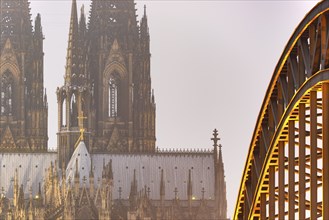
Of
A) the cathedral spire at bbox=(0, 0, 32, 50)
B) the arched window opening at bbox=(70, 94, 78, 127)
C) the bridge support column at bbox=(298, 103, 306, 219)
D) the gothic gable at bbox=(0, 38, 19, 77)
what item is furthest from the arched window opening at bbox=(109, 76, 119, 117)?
the bridge support column at bbox=(298, 103, 306, 219)

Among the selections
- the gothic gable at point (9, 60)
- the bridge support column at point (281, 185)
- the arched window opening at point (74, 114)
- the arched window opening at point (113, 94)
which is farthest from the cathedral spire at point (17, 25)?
the bridge support column at point (281, 185)

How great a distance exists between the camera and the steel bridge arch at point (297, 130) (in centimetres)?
4681

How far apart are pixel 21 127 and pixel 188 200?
24.8 metres

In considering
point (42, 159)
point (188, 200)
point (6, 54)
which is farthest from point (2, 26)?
point (188, 200)

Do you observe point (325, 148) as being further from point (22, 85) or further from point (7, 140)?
point (22, 85)

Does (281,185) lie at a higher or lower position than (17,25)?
lower

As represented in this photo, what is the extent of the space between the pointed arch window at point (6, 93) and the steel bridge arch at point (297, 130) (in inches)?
4333

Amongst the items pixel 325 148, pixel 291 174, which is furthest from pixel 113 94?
pixel 325 148

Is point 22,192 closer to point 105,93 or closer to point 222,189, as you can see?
point 222,189

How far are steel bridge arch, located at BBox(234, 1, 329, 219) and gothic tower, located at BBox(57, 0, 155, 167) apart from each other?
10742 cm

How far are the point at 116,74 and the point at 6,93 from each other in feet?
31.9

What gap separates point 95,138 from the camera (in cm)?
16425

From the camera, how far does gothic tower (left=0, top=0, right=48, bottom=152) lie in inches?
6491

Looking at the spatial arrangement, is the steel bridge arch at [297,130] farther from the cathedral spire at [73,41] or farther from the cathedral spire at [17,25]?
the cathedral spire at [17,25]
